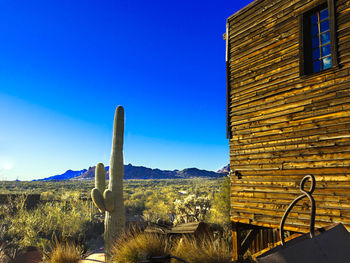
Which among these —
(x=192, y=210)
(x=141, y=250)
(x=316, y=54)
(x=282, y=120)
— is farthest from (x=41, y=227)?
(x=316, y=54)

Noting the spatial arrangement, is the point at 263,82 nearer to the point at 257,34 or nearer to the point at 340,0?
the point at 257,34

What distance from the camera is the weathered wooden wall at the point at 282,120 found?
6496mm

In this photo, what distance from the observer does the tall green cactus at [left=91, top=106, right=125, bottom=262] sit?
11.2 metres

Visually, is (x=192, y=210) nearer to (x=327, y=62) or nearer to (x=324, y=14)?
(x=327, y=62)

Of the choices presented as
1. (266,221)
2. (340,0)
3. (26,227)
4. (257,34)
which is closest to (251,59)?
A: (257,34)

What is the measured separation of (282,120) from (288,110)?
32 cm

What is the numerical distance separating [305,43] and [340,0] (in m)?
1.22

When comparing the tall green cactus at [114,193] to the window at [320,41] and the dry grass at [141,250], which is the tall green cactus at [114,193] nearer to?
the dry grass at [141,250]

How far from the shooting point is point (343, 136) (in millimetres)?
6387

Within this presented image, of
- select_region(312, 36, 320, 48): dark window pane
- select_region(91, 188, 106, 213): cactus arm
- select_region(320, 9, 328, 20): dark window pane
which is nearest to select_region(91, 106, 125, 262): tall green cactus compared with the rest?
select_region(91, 188, 106, 213): cactus arm

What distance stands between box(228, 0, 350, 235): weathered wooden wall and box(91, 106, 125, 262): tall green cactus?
5.21 m

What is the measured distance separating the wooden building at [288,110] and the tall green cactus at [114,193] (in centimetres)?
508

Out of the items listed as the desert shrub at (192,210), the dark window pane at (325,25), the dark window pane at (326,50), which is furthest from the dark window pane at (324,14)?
the desert shrub at (192,210)

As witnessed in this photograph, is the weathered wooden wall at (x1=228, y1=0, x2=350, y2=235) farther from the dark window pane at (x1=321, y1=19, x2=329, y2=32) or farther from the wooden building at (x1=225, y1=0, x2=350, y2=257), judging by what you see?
the dark window pane at (x1=321, y1=19, x2=329, y2=32)
